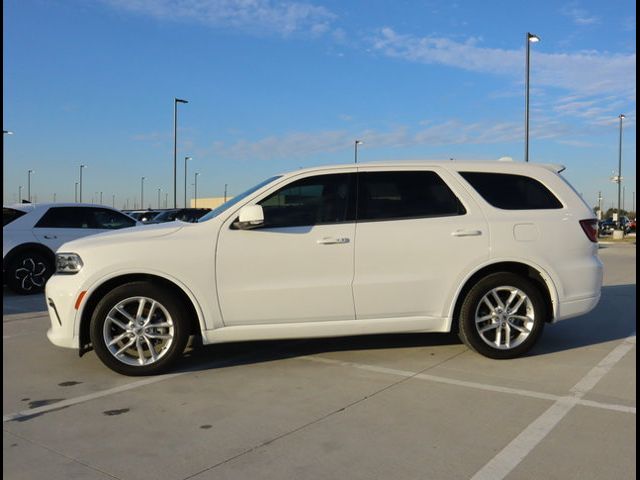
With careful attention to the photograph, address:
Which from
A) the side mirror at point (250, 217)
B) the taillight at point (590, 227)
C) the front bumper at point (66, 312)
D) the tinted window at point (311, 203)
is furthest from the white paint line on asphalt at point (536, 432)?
the front bumper at point (66, 312)

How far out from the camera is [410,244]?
5.14 m

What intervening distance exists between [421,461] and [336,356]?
7.50 ft

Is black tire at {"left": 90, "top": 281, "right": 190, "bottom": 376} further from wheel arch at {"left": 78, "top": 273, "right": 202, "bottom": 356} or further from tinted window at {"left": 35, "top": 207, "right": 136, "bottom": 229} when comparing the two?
tinted window at {"left": 35, "top": 207, "right": 136, "bottom": 229}

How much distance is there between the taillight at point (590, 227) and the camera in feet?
17.8

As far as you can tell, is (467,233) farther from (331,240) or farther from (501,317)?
(331,240)

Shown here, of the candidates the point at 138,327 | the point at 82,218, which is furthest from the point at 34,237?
the point at 138,327

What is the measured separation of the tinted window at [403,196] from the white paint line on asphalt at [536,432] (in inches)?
70.6

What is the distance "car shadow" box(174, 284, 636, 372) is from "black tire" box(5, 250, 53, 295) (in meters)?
5.64

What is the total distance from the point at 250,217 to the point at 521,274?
2.61 m

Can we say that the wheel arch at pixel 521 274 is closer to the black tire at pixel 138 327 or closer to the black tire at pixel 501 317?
the black tire at pixel 501 317

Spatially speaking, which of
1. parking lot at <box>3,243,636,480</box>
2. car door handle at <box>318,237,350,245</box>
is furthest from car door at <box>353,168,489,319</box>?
parking lot at <box>3,243,636,480</box>

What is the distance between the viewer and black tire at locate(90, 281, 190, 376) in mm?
Result: 4844

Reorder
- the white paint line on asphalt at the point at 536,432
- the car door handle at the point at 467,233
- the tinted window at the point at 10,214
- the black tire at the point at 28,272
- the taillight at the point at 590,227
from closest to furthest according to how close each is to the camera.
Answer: the white paint line on asphalt at the point at 536,432, the car door handle at the point at 467,233, the taillight at the point at 590,227, the black tire at the point at 28,272, the tinted window at the point at 10,214

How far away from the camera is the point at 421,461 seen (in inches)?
129
